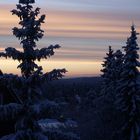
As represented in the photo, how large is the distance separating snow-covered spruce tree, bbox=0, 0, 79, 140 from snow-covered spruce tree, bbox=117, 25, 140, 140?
91.3 feet

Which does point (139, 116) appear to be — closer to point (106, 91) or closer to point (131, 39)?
point (131, 39)

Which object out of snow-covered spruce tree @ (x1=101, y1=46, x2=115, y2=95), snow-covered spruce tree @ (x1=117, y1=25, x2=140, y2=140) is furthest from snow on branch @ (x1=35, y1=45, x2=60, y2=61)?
snow-covered spruce tree @ (x1=101, y1=46, x2=115, y2=95)

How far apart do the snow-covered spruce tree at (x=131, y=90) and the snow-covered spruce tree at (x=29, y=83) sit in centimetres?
2784

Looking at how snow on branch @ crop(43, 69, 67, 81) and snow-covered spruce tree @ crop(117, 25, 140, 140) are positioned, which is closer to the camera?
snow on branch @ crop(43, 69, 67, 81)

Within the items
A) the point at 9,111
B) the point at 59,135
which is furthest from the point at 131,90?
the point at 9,111

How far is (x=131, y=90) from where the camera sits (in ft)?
159

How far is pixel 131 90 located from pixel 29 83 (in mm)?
29841

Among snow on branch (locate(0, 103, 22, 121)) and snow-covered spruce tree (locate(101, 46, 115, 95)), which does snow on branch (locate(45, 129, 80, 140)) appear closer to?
snow on branch (locate(0, 103, 22, 121))

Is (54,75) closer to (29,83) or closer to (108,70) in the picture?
(29,83)

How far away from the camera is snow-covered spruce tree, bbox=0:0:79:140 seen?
19.0 m

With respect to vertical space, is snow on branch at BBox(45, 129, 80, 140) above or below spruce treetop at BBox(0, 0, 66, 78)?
below

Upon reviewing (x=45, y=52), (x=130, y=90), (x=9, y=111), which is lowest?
(x=130, y=90)

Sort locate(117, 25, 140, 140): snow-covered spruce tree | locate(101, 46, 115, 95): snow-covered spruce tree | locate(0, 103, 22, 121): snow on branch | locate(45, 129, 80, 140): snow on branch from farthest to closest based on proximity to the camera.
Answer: locate(101, 46, 115, 95): snow-covered spruce tree < locate(117, 25, 140, 140): snow-covered spruce tree < locate(45, 129, 80, 140): snow on branch < locate(0, 103, 22, 121): snow on branch

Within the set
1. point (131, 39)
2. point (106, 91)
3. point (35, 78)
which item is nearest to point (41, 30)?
point (35, 78)
